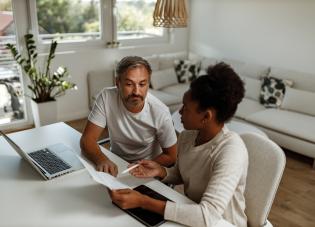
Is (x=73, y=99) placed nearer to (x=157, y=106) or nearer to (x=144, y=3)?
(x=144, y=3)

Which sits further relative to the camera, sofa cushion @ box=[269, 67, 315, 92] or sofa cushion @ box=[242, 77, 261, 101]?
sofa cushion @ box=[242, 77, 261, 101]

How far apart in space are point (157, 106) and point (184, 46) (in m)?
3.59

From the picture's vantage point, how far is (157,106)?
1.70m

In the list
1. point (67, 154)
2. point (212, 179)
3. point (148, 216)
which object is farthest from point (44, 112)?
point (212, 179)

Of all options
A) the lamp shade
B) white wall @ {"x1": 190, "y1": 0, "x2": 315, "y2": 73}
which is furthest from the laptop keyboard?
white wall @ {"x1": 190, "y1": 0, "x2": 315, "y2": 73}

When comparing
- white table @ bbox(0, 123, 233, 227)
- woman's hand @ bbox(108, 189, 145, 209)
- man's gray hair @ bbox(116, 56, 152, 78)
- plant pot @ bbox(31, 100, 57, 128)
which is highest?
man's gray hair @ bbox(116, 56, 152, 78)

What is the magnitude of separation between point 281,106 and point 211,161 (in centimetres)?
264

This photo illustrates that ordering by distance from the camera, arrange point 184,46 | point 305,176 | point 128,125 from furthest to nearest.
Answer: point 184,46 → point 305,176 → point 128,125

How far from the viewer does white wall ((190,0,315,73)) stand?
370cm

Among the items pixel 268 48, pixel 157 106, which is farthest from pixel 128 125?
pixel 268 48

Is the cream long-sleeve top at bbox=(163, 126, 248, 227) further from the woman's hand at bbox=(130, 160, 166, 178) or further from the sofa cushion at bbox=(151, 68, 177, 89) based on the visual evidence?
the sofa cushion at bbox=(151, 68, 177, 89)

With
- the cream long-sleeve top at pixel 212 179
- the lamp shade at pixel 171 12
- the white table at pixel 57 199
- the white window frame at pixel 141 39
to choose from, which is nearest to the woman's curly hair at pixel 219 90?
the cream long-sleeve top at pixel 212 179

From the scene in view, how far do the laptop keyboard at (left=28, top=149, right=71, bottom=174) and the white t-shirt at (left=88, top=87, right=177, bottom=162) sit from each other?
285 millimetres

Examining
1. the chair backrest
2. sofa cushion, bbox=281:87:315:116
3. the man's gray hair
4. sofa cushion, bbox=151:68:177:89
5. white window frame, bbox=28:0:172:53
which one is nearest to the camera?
the chair backrest
